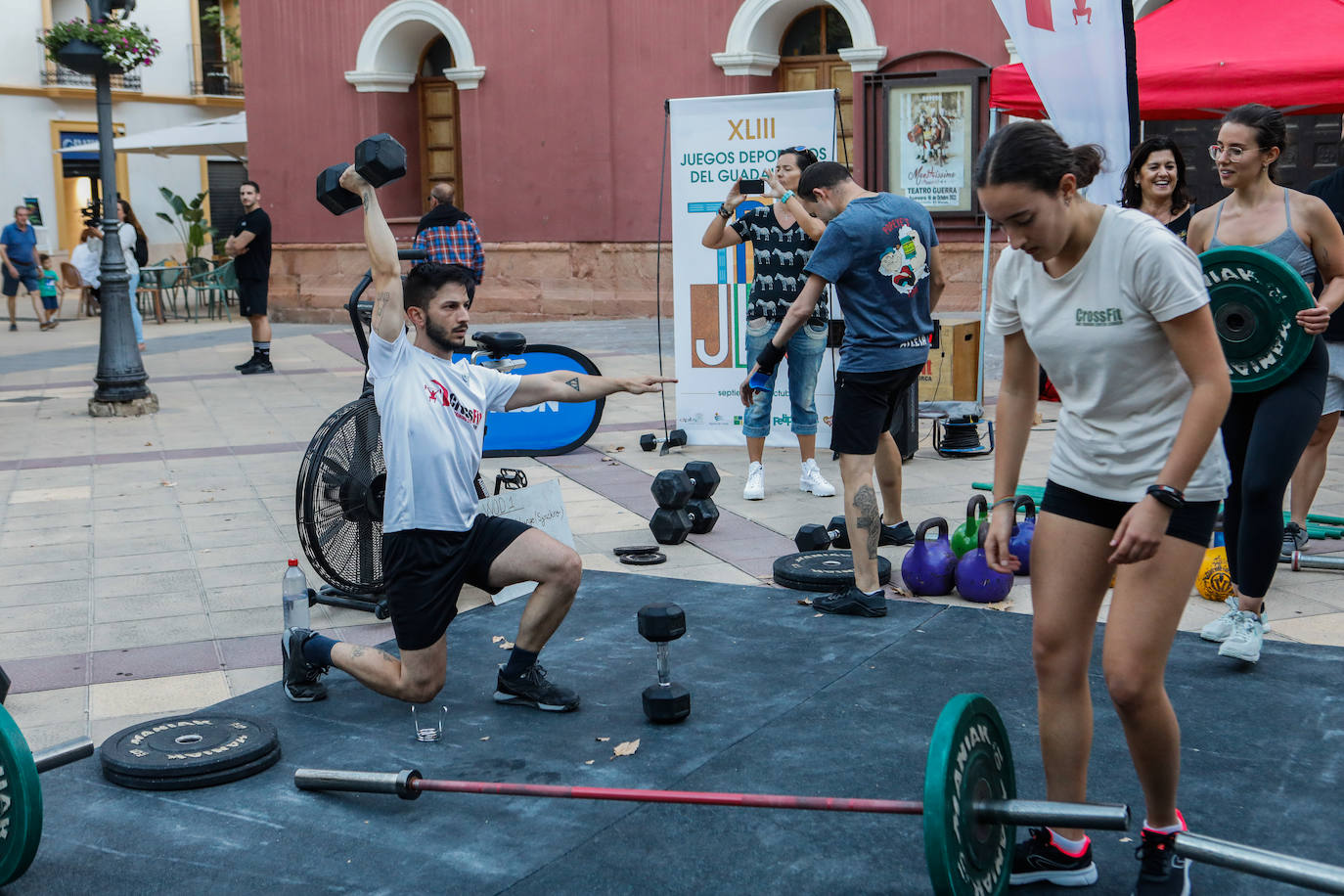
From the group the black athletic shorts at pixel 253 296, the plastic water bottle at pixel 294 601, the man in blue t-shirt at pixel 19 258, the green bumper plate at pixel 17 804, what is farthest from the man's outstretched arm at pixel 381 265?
the man in blue t-shirt at pixel 19 258

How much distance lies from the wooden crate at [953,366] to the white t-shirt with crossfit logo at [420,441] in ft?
17.3

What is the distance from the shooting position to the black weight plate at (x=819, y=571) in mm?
5930

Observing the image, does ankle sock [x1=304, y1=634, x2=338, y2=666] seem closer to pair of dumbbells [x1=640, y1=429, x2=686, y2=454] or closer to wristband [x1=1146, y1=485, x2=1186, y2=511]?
wristband [x1=1146, y1=485, x2=1186, y2=511]

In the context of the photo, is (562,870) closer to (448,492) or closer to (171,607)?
(448,492)

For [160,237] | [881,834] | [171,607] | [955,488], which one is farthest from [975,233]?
[160,237]

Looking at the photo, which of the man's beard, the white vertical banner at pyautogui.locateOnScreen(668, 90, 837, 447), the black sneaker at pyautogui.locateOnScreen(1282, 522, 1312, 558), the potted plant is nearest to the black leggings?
the black sneaker at pyautogui.locateOnScreen(1282, 522, 1312, 558)

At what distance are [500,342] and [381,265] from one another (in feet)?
4.92

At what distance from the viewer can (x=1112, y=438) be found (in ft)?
9.86

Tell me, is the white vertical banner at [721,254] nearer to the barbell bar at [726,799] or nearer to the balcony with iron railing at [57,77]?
the barbell bar at [726,799]

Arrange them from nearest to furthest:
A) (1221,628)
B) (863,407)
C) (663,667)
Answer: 1. (663,667)
2. (1221,628)
3. (863,407)

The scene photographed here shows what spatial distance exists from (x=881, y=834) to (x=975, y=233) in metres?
12.6

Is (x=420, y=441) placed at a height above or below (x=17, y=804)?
above

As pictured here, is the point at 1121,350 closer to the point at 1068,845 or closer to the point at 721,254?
the point at 1068,845

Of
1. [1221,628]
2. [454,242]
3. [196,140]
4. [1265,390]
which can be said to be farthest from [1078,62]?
[196,140]
